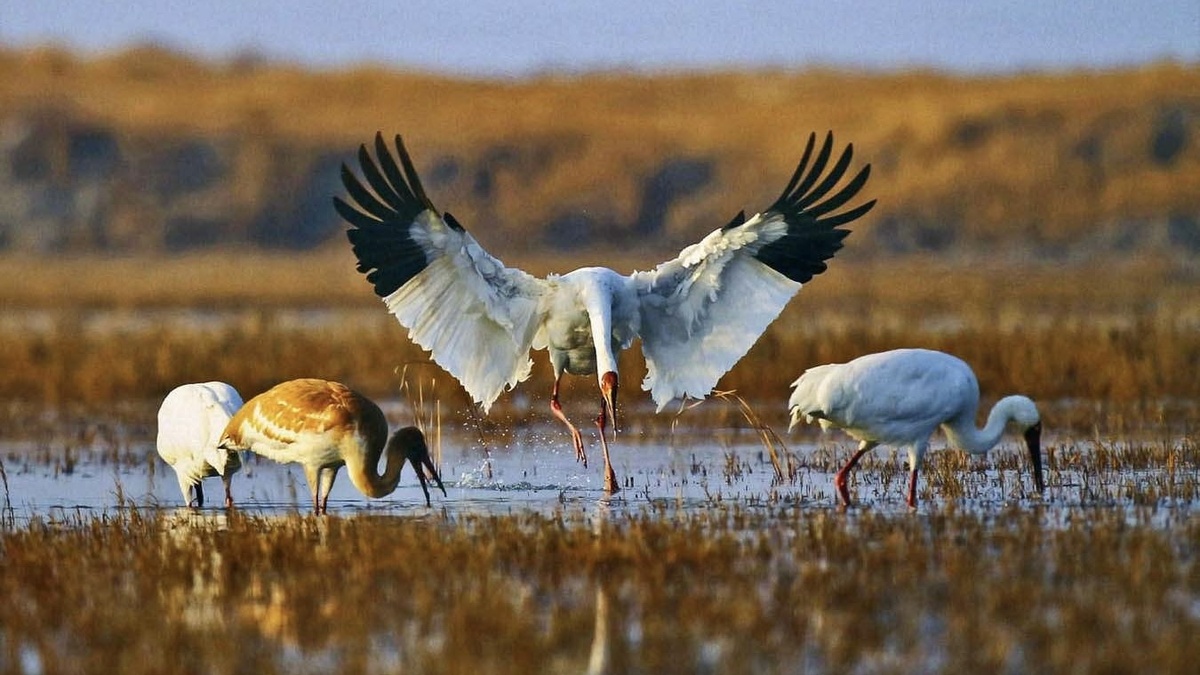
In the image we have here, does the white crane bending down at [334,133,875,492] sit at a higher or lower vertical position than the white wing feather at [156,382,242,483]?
higher

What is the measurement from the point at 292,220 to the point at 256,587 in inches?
1683

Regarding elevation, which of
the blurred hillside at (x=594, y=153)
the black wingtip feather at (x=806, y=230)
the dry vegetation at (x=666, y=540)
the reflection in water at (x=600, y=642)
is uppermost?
the blurred hillside at (x=594, y=153)

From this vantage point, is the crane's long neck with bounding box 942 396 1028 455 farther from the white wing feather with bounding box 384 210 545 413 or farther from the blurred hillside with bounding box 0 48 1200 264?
the blurred hillside with bounding box 0 48 1200 264

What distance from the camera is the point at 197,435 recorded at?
31.8 feet

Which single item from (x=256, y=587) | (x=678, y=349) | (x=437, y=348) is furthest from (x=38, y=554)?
(x=678, y=349)

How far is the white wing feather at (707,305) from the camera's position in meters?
10.2

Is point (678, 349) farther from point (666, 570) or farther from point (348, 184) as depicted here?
point (666, 570)

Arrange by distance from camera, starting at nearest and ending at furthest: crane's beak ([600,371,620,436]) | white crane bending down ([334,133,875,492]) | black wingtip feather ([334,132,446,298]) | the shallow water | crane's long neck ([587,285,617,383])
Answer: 1. the shallow water
2. black wingtip feather ([334,132,446,298])
3. white crane bending down ([334,133,875,492])
4. crane's beak ([600,371,620,436])
5. crane's long neck ([587,285,617,383])

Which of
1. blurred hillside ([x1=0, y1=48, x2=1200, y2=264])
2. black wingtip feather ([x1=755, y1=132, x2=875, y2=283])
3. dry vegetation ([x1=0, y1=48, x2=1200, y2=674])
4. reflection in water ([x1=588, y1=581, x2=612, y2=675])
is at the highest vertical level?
blurred hillside ([x1=0, y1=48, x2=1200, y2=264])

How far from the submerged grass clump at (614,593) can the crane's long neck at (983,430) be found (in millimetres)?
673

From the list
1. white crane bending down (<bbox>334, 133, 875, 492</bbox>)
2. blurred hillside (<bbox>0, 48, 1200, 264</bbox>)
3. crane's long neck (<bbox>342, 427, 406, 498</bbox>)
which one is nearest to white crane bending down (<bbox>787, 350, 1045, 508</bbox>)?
white crane bending down (<bbox>334, 133, 875, 492</bbox>)

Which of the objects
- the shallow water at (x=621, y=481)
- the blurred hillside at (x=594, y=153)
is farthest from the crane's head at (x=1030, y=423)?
the blurred hillside at (x=594, y=153)

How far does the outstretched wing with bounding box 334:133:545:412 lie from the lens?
31.8ft

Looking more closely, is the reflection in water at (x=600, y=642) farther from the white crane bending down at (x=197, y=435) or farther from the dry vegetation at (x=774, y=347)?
the dry vegetation at (x=774, y=347)
